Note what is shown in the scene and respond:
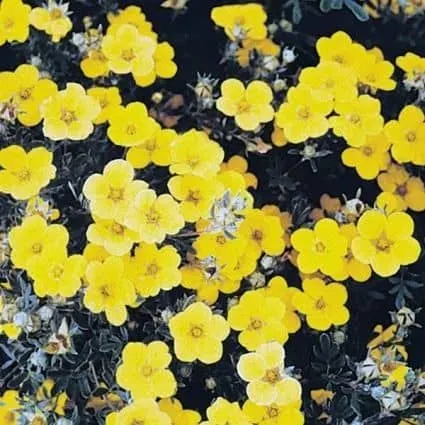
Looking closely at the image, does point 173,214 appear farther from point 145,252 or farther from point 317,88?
point 317,88

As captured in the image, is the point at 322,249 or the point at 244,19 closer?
the point at 322,249

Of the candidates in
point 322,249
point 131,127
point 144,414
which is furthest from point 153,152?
point 144,414

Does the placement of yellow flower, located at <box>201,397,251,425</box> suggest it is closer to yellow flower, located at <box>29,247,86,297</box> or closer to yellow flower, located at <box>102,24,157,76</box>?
yellow flower, located at <box>29,247,86,297</box>

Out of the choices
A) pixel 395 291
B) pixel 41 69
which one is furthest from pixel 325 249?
pixel 41 69

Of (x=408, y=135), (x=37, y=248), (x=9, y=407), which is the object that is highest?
(x=408, y=135)

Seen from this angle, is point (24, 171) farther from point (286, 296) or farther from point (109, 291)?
point (286, 296)

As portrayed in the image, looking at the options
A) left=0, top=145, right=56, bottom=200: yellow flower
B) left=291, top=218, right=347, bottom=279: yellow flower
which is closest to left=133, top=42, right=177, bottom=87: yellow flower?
left=0, top=145, right=56, bottom=200: yellow flower
